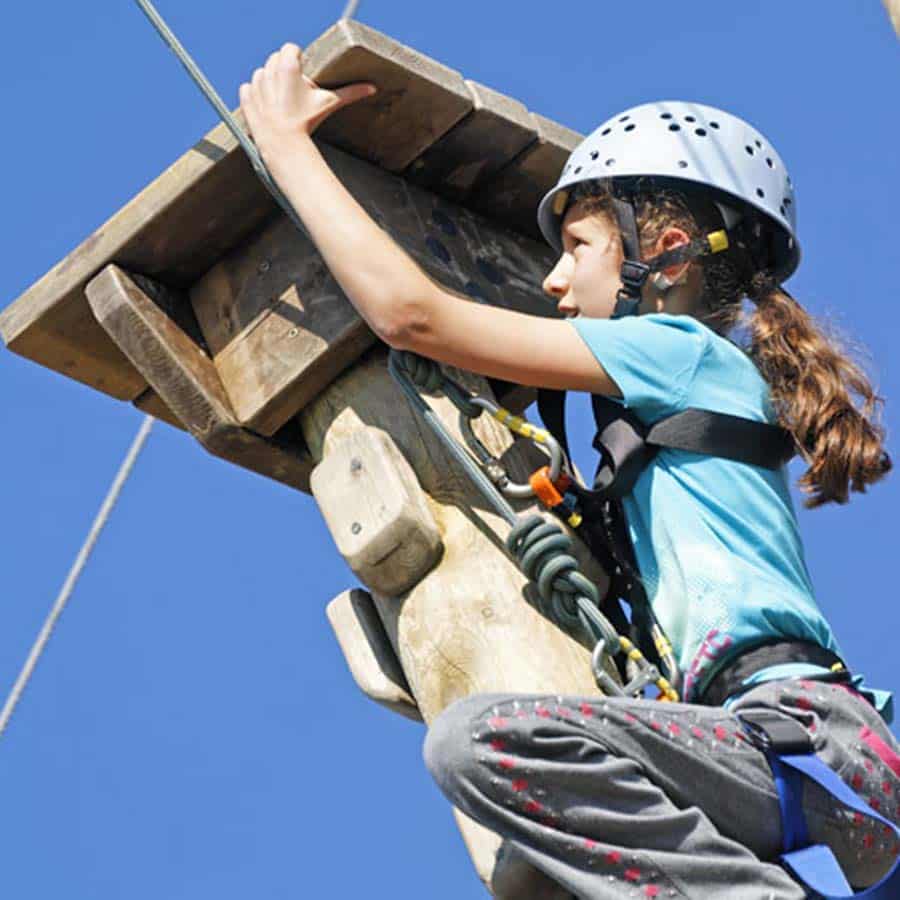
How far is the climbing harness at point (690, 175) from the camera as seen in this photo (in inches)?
169

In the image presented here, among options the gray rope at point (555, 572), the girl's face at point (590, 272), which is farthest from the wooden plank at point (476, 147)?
the gray rope at point (555, 572)

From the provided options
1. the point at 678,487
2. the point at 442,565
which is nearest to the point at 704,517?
the point at 678,487

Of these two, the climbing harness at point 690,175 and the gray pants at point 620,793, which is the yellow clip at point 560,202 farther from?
the gray pants at point 620,793

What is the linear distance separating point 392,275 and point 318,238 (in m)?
0.16

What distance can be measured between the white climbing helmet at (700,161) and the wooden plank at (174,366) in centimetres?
67

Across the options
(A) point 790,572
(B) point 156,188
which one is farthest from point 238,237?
(A) point 790,572

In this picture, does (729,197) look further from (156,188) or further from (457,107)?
(156,188)

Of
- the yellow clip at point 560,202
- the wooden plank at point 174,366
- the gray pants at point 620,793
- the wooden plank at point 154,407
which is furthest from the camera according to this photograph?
the wooden plank at point 154,407

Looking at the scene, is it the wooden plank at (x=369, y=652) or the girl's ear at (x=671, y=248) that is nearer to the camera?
the wooden plank at (x=369, y=652)

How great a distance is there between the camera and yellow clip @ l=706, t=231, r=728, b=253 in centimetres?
430

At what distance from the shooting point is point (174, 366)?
434cm

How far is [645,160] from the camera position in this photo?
4.29 m

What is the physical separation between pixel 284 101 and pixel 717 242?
0.80 metres

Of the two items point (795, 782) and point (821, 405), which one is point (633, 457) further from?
point (795, 782)
